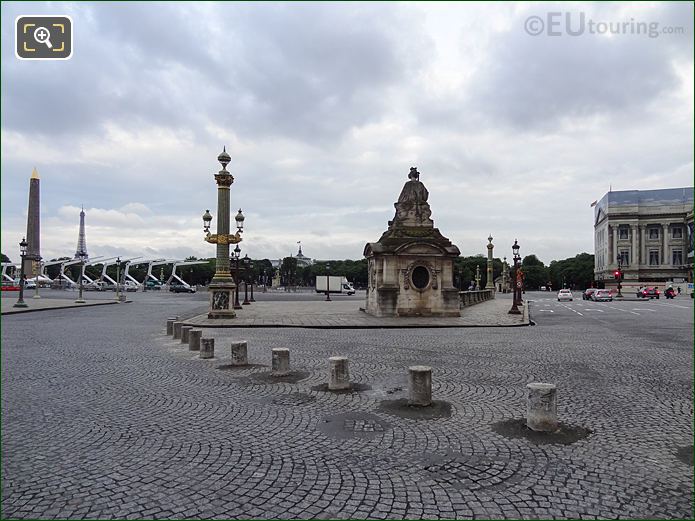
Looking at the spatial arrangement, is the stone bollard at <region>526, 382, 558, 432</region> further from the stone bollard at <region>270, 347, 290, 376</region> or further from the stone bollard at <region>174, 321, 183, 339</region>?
the stone bollard at <region>174, 321, 183, 339</region>

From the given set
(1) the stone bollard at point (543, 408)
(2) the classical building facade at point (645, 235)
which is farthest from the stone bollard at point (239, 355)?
(2) the classical building facade at point (645, 235)

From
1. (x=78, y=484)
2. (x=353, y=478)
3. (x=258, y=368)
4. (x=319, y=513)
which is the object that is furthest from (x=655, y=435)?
(x=258, y=368)

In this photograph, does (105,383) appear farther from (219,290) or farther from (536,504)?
(219,290)

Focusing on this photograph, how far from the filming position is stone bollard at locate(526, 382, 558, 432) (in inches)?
243

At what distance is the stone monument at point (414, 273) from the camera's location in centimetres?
2388

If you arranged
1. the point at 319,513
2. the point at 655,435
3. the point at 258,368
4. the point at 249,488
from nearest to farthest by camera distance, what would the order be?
the point at 319,513 < the point at 249,488 < the point at 655,435 < the point at 258,368

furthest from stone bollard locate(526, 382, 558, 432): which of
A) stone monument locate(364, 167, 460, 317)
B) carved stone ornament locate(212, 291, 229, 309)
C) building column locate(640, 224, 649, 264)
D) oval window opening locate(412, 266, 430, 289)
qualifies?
building column locate(640, 224, 649, 264)

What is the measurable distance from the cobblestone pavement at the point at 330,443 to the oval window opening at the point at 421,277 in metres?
12.7

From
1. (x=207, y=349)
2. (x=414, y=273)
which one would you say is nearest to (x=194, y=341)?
(x=207, y=349)

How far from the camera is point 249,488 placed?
15.2 ft

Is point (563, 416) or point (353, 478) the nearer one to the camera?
point (353, 478)

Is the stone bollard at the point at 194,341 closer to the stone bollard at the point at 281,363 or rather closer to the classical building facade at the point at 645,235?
the stone bollard at the point at 281,363

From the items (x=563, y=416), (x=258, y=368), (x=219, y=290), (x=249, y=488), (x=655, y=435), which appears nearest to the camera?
(x=249, y=488)

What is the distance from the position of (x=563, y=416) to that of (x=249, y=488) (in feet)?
14.6
